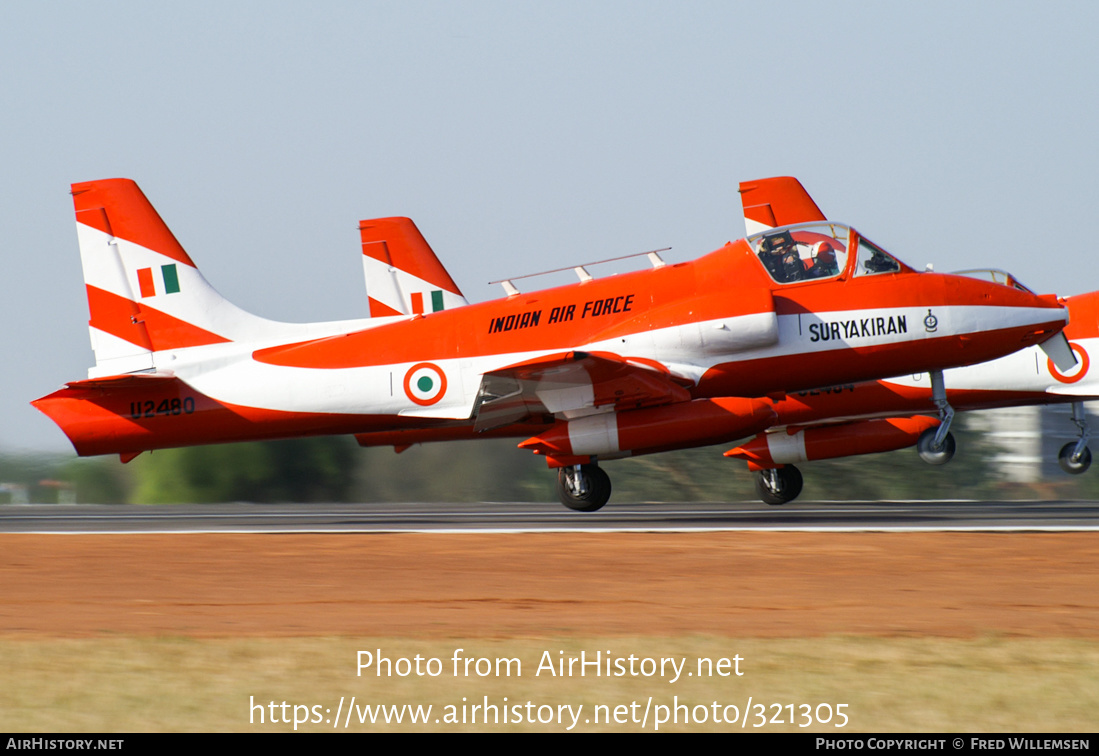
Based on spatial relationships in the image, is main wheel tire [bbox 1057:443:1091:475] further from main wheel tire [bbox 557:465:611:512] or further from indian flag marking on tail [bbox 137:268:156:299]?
indian flag marking on tail [bbox 137:268:156:299]

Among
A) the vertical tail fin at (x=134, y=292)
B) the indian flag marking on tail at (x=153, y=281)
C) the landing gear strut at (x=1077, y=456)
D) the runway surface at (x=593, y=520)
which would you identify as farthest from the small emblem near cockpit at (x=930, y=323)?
the indian flag marking on tail at (x=153, y=281)

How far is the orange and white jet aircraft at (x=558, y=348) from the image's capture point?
50.7 ft

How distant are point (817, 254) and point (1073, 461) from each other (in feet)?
20.8

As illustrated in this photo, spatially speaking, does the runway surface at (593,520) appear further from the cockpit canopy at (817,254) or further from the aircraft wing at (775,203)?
the aircraft wing at (775,203)

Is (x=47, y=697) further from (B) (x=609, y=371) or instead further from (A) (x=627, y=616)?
(B) (x=609, y=371)

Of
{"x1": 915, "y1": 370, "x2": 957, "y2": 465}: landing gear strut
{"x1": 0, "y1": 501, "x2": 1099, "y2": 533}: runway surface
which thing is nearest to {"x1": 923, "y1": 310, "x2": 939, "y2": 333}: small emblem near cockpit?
{"x1": 915, "y1": 370, "x2": 957, "y2": 465}: landing gear strut

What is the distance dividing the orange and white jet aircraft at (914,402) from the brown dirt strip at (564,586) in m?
6.22

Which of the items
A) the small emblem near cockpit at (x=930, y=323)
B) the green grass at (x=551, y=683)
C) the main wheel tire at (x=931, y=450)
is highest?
the small emblem near cockpit at (x=930, y=323)

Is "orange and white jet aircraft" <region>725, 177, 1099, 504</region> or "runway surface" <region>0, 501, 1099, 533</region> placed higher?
"orange and white jet aircraft" <region>725, 177, 1099, 504</region>

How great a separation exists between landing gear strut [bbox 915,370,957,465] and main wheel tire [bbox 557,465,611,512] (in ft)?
14.5

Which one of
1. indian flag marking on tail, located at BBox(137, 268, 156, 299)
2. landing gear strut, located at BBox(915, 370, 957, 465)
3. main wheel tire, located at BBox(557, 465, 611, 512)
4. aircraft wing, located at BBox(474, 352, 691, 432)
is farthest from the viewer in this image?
indian flag marking on tail, located at BBox(137, 268, 156, 299)

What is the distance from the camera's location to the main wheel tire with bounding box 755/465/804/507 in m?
20.3

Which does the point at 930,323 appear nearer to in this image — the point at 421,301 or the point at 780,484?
the point at 780,484

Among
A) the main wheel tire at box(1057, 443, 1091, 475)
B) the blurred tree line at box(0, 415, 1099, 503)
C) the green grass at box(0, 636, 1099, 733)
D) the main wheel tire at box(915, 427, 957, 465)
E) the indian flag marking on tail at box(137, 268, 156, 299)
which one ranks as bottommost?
the blurred tree line at box(0, 415, 1099, 503)
